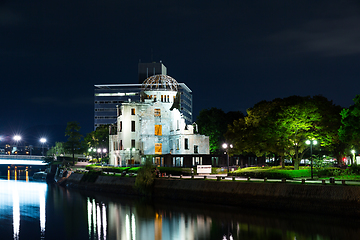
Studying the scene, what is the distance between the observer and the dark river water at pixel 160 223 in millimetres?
32000

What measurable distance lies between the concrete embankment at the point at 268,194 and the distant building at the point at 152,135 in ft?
83.2

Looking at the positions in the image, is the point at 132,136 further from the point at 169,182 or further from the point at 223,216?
the point at 223,216

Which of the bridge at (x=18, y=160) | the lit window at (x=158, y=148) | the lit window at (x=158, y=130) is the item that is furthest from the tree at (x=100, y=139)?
the lit window at (x=158, y=148)

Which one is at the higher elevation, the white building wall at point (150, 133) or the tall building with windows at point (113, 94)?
the tall building with windows at point (113, 94)

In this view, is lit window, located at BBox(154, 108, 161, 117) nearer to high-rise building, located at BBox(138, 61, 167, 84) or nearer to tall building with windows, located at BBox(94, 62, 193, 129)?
tall building with windows, located at BBox(94, 62, 193, 129)

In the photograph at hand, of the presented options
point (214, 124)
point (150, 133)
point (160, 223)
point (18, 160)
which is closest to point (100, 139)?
point (18, 160)

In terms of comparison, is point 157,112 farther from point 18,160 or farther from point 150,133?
point 18,160

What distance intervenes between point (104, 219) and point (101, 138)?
234 ft

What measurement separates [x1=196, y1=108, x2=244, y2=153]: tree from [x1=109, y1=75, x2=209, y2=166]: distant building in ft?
46.8

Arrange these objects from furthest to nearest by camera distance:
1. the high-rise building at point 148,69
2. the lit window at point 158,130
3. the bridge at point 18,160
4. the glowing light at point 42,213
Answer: the high-rise building at point 148,69, the bridge at point 18,160, the lit window at point 158,130, the glowing light at point 42,213

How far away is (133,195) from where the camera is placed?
57.8 metres

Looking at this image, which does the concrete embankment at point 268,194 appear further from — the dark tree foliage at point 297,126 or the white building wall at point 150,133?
the white building wall at point 150,133

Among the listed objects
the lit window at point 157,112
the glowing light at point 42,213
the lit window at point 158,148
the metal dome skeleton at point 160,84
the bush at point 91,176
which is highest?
the metal dome skeleton at point 160,84

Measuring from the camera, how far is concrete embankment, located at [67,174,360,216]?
109 ft
